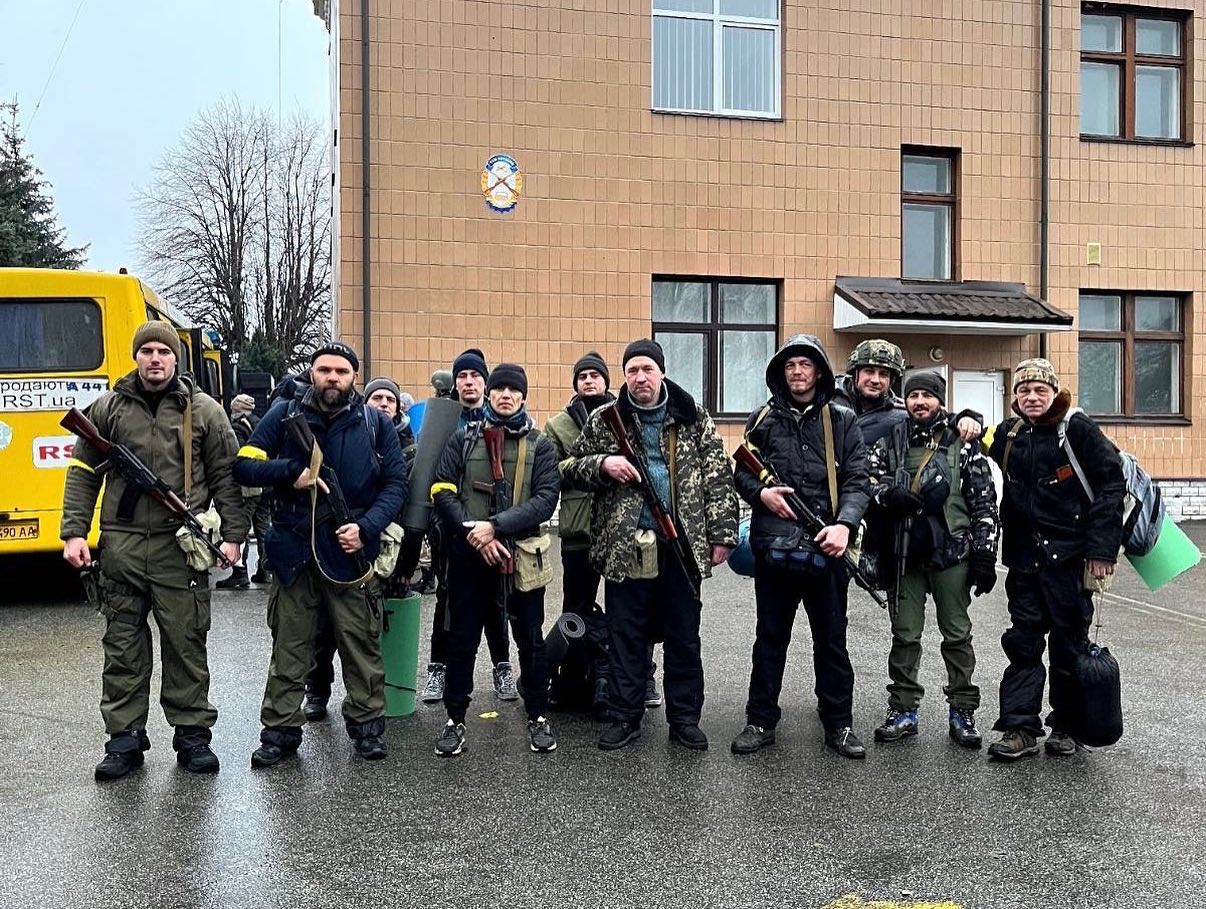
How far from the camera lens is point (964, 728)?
550 centimetres

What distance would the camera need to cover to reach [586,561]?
6.06 m

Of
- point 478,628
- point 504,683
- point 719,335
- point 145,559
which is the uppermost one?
point 719,335

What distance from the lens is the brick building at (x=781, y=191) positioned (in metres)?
13.6

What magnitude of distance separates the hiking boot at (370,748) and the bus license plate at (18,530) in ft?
16.8

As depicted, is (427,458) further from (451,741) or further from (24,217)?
(24,217)

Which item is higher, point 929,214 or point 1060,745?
point 929,214

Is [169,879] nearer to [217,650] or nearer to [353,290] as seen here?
[217,650]

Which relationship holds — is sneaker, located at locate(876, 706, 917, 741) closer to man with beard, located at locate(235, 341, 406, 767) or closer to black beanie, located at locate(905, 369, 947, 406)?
black beanie, located at locate(905, 369, 947, 406)

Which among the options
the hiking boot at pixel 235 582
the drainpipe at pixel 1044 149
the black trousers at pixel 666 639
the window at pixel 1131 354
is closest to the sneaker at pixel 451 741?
the black trousers at pixel 666 639

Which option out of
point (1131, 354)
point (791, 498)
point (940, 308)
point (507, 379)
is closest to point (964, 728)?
point (791, 498)

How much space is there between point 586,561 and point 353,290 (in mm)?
8341

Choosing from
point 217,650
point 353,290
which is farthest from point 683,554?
point 353,290

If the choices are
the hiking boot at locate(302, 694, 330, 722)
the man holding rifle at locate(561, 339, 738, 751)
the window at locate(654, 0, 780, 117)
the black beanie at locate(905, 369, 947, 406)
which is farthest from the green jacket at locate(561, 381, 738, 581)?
the window at locate(654, 0, 780, 117)

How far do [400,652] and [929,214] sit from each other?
11739 millimetres
